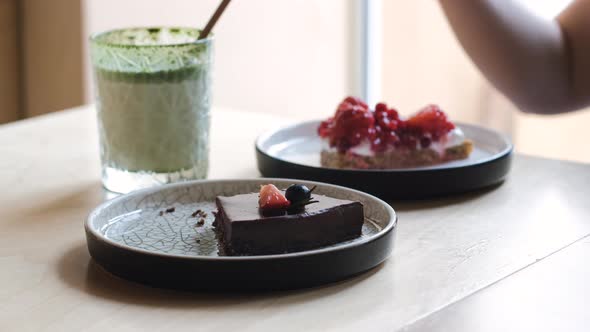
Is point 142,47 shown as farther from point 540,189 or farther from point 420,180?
point 540,189

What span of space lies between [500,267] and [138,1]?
7.67ft

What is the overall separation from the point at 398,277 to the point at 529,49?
0.83 metres

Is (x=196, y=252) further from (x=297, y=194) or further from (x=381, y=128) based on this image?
(x=381, y=128)

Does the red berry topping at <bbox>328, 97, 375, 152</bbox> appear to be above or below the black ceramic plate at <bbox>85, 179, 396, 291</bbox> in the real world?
above

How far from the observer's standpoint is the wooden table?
79 cm

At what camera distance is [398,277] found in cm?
89

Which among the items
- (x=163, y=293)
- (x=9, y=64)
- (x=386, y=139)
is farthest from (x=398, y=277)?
(x=9, y=64)

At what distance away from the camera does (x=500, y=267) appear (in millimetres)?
926

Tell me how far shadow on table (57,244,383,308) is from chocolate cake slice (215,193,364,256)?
0.17 feet

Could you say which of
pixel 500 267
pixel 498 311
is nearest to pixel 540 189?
pixel 500 267

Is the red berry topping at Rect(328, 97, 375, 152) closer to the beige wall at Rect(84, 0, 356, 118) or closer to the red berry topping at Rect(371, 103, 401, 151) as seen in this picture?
the red berry topping at Rect(371, 103, 401, 151)

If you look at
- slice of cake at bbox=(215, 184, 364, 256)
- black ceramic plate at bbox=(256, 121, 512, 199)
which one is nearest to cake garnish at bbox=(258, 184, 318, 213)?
slice of cake at bbox=(215, 184, 364, 256)

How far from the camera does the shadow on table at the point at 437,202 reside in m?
1.15

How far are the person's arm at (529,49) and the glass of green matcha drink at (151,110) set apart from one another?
0.52m
